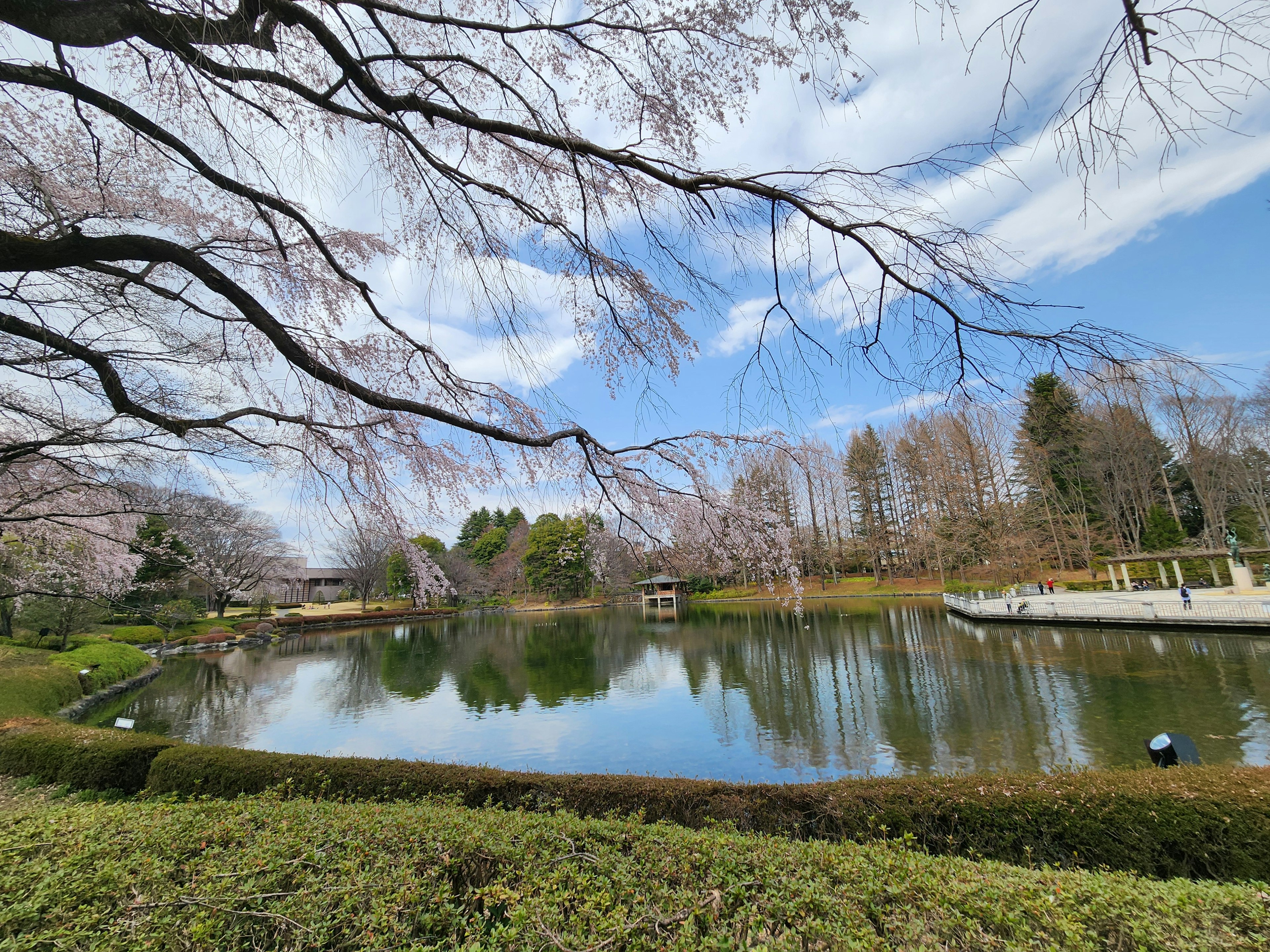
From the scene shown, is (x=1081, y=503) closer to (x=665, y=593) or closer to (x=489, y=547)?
(x=665, y=593)

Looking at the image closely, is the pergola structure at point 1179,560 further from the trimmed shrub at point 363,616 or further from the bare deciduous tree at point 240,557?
the trimmed shrub at point 363,616

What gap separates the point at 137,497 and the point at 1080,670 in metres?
17.5

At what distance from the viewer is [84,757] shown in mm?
6266

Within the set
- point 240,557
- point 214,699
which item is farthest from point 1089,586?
point 240,557

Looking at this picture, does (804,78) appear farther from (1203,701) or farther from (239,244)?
(1203,701)

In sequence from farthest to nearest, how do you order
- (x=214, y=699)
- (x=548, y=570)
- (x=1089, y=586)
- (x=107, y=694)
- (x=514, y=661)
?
(x=548, y=570) < (x=1089, y=586) < (x=514, y=661) < (x=214, y=699) < (x=107, y=694)

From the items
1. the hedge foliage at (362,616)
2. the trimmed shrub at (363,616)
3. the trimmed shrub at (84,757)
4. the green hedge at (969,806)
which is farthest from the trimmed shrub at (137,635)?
the green hedge at (969,806)

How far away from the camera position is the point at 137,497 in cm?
601

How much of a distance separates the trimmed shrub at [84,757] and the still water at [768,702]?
3253 mm

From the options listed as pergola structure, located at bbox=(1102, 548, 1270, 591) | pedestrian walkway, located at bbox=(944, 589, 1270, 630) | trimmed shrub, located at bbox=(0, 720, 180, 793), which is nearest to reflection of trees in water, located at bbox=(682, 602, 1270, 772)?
pedestrian walkway, located at bbox=(944, 589, 1270, 630)

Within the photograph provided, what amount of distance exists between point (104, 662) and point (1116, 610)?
31580 millimetres

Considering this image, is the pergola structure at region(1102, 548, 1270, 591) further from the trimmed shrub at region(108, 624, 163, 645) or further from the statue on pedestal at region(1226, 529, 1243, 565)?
the trimmed shrub at region(108, 624, 163, 645)

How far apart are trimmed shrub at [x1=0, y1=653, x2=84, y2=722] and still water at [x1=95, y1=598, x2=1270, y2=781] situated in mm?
944

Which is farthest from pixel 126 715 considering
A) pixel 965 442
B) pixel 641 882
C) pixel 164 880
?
pixel 965 442
